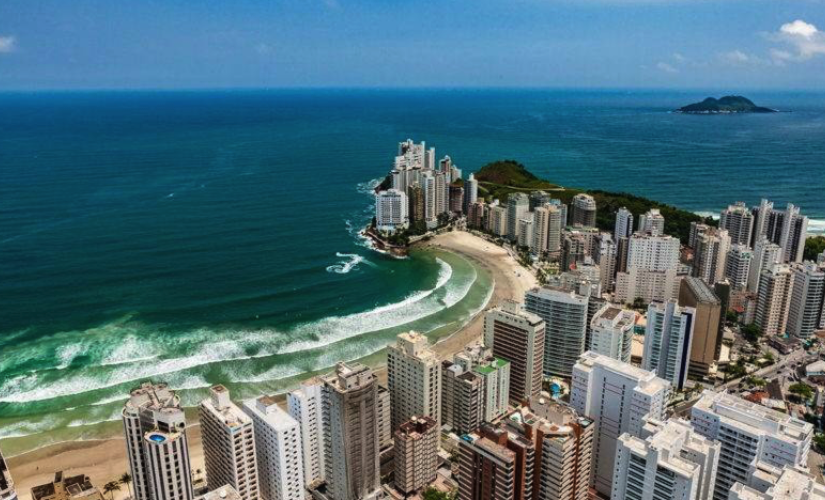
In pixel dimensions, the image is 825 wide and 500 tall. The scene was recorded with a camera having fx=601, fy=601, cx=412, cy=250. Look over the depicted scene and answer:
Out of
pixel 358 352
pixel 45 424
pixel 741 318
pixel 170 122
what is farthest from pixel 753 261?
pixel 170 122

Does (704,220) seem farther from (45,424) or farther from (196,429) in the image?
(45,424)

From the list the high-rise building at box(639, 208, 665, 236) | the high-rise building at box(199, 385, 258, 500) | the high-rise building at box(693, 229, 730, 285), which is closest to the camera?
the high-rise building at box(199, 385, 258, 500)

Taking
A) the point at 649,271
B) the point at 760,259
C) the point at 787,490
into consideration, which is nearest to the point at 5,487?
the point at 787,490

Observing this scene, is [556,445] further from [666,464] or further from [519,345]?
[519,345]

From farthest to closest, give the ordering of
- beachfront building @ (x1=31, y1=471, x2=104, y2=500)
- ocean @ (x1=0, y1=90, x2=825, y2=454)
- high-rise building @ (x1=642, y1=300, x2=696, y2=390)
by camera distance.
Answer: ocean @ (x1=0, y1=90, x2=825, y2=454), high-rise building @ (x1=642, y1=300, x2=696, y2=390), beachfront building @ (x1=31, y1=471, x2=104, y2=500)

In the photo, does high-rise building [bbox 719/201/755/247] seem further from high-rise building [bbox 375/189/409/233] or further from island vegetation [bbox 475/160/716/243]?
high-rise building [bbox 375/189/409/233]

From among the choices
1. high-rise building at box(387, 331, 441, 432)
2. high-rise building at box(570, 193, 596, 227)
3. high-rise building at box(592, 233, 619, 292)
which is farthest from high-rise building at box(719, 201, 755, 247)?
high-rise building at box(387, 331, 441, 432)

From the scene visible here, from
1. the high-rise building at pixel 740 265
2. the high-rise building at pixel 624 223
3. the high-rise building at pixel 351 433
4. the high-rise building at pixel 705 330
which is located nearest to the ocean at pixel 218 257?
the high-rise building at pixel 351 433
